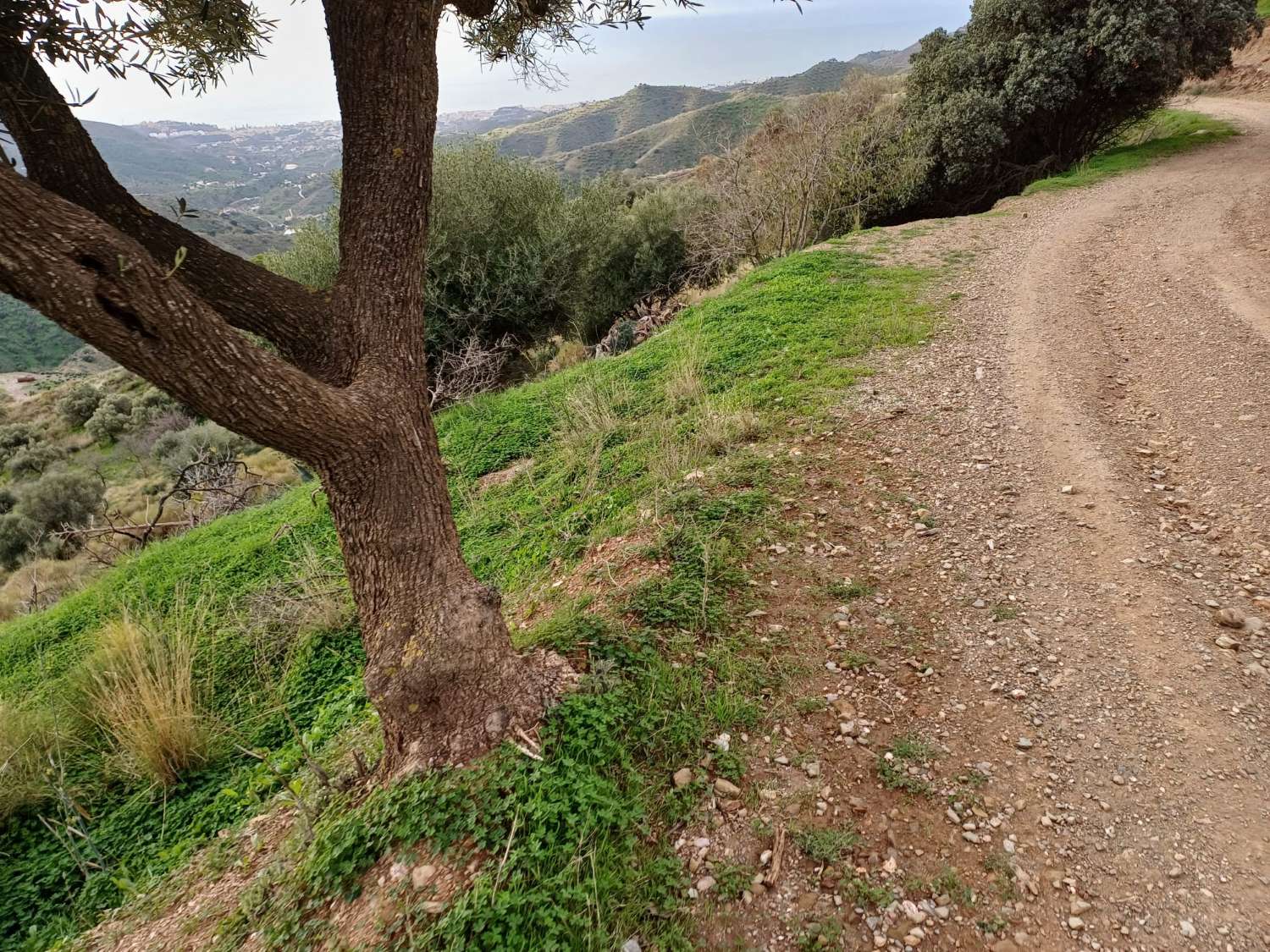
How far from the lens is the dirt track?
7.11 ft

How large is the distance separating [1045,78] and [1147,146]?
350 centimetres

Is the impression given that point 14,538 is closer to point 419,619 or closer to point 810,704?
point 419,619

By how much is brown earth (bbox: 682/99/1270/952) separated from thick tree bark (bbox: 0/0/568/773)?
118cm

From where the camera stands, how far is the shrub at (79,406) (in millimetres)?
32250

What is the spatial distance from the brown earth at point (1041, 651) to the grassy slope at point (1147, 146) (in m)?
8.56

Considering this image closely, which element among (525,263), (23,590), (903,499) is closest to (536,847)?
(903,499)

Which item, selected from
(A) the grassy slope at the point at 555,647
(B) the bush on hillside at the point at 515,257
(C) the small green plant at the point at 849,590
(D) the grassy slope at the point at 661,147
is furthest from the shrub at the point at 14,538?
(D) the grassy slope at the point at 661,147

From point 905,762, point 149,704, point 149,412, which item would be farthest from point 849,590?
point 149,412

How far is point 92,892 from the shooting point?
3.15 metres

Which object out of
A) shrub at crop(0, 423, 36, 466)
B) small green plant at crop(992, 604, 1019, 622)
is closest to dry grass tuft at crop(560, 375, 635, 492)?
small green plant at crop(992, 604, 1019, 622)

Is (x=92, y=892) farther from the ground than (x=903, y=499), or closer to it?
closer to it

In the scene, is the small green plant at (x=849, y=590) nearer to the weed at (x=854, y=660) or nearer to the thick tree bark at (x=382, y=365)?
the weed at (x=854, y=660)

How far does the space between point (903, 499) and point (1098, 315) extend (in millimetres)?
4433

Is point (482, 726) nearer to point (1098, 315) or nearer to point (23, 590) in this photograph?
point (1098, 315)
